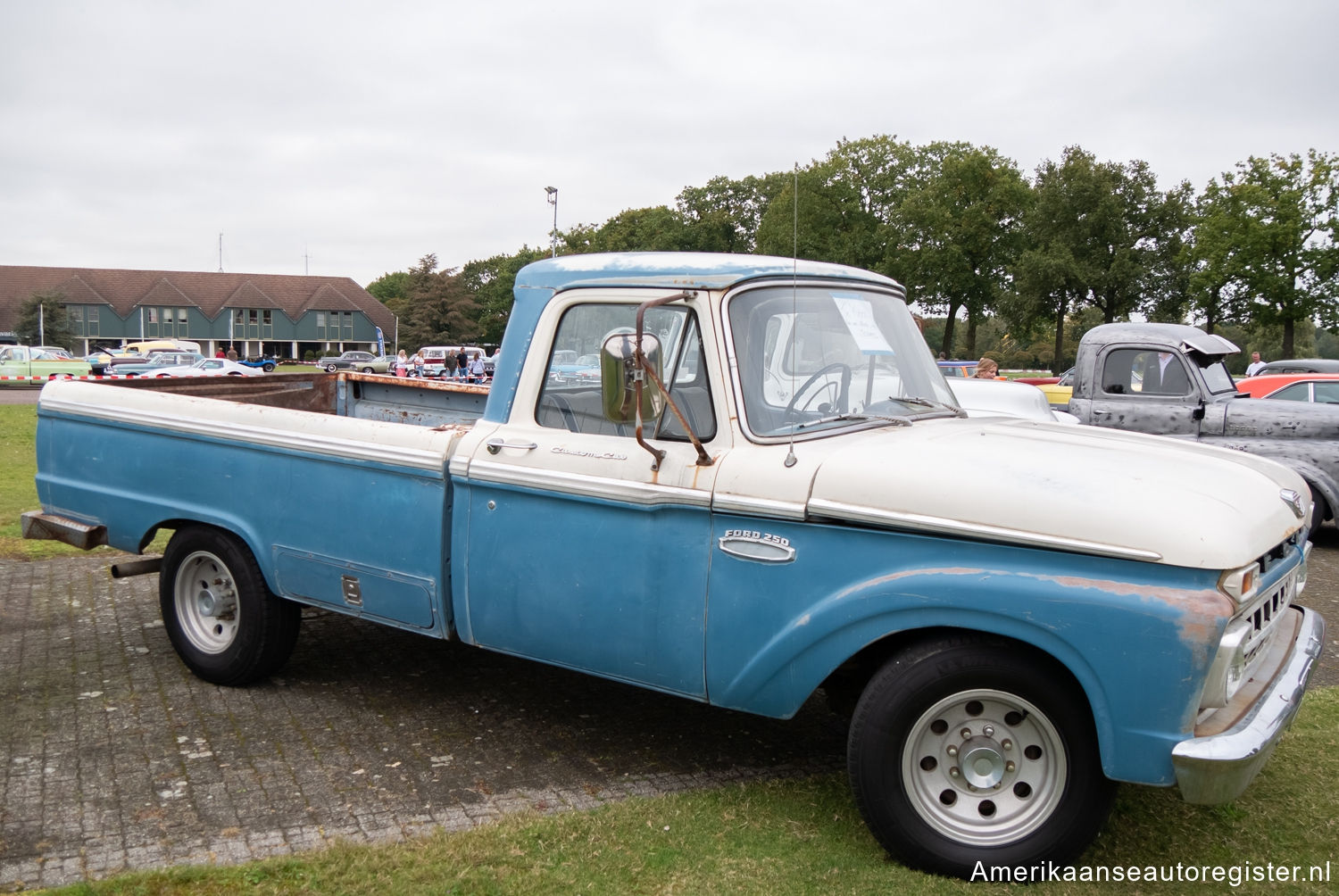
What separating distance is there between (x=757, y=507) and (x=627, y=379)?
63 centimetres

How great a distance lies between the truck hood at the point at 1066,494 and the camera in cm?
305

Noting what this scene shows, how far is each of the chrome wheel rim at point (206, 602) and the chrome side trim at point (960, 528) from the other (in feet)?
10.9

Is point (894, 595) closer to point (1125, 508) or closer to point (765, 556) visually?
point (765, 556)

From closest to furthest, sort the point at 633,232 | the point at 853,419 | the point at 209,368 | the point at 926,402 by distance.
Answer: the point at 853,419
the point at 926,402
the point at 209,368
the point at 633,232

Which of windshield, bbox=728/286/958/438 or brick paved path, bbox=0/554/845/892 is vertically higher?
windshield, bbox=728/286/958/438

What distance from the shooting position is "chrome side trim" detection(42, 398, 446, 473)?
4469 millimetres

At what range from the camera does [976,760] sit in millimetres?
3414

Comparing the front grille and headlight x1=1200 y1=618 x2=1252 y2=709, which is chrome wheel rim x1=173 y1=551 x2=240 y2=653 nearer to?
headlight x1=1200 y1=618 x2=1252 y2=709

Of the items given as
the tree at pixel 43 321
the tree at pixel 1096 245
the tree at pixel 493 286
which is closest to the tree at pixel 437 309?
the tree at pixel 493 286

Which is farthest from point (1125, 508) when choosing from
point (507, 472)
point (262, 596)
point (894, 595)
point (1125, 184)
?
point (1125, 184)

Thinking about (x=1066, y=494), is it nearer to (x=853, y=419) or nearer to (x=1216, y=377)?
(x=853, y=419)

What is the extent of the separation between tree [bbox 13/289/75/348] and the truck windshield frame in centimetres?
7331

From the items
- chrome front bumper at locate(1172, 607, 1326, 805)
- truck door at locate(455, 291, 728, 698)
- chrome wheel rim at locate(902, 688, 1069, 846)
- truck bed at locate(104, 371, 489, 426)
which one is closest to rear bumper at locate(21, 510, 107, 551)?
truck bed at locate(104, 371, 489, 426)

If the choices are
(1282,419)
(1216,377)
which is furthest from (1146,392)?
(1282,419)
